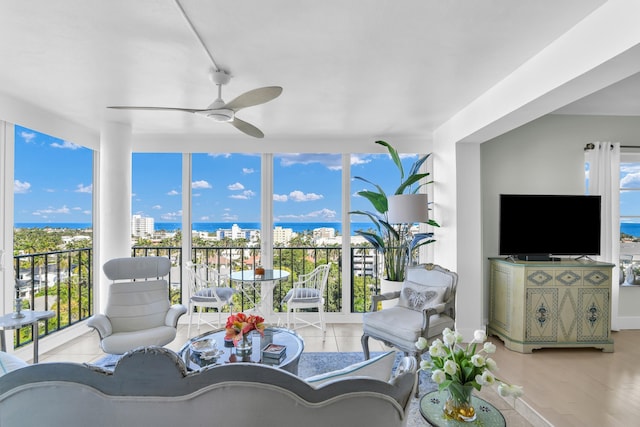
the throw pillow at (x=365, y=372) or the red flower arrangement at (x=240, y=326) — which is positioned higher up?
the throw pillow at (x=365, y=372)

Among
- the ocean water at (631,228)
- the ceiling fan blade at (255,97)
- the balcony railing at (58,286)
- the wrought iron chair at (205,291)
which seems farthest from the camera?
the ocean water at (631,228)

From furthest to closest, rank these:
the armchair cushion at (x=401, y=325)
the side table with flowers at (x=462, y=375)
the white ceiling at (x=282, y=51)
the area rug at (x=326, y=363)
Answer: the area rug at (x=326, y=363) < the armchair cushion at (x=401, y=325) < the white ceiling at (x=282, y=51) < the side table with flowers at (x=462, y=375)

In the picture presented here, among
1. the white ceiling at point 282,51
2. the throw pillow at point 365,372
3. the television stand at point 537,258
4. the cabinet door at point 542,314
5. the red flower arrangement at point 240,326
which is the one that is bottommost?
the cabinet door at point 542,314

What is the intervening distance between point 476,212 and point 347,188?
5.58 ft

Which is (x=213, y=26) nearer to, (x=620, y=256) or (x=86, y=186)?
(x=86, y=186)

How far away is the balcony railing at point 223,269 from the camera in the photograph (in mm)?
4121

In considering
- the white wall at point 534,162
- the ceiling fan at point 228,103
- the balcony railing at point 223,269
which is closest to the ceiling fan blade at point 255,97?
the ceiling fan at point 228,103

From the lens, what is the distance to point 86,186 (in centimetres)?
434

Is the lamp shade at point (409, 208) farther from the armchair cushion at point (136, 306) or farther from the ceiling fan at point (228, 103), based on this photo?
the armchair cushion at point (136, 306)

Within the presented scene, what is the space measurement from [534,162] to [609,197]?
95 centimetres

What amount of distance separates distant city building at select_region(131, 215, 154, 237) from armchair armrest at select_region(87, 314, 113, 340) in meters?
1.98

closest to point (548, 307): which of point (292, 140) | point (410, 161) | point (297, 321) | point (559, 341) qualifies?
point (559, 341)

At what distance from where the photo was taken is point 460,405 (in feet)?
5.35

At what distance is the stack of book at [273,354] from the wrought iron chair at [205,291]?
1680 mm
